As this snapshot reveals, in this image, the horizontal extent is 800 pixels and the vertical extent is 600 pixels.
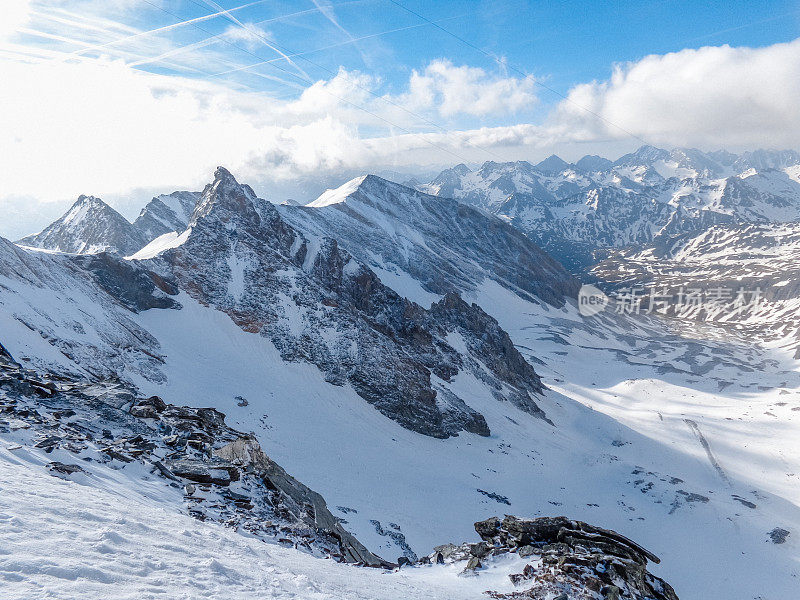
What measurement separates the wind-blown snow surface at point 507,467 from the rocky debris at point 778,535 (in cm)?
66

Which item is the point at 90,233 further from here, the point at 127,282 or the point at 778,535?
the point at 778,535

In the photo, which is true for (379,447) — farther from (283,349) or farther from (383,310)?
(383,310)

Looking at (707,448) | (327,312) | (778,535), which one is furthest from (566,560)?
(707,448)

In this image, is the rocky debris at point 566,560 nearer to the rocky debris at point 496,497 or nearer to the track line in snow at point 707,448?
the rocky debris at point 496,497

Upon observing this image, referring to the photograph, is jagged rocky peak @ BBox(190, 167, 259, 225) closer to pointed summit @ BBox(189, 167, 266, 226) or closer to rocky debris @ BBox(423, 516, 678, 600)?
pointed summit @ BBox(189, 167, 266, 226)

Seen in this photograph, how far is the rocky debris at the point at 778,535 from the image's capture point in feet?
134

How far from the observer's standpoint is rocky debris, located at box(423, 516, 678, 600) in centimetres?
1081

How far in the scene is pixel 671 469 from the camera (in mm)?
58531

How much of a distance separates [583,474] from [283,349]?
3921 centimetres

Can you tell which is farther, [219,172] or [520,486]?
[219,172]

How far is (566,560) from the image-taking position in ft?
38.4

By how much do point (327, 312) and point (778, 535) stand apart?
52.3m

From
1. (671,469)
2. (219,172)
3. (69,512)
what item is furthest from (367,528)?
(219,172)

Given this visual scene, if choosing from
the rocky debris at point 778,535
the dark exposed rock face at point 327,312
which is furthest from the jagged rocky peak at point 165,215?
the rocky debris at point 778,535
